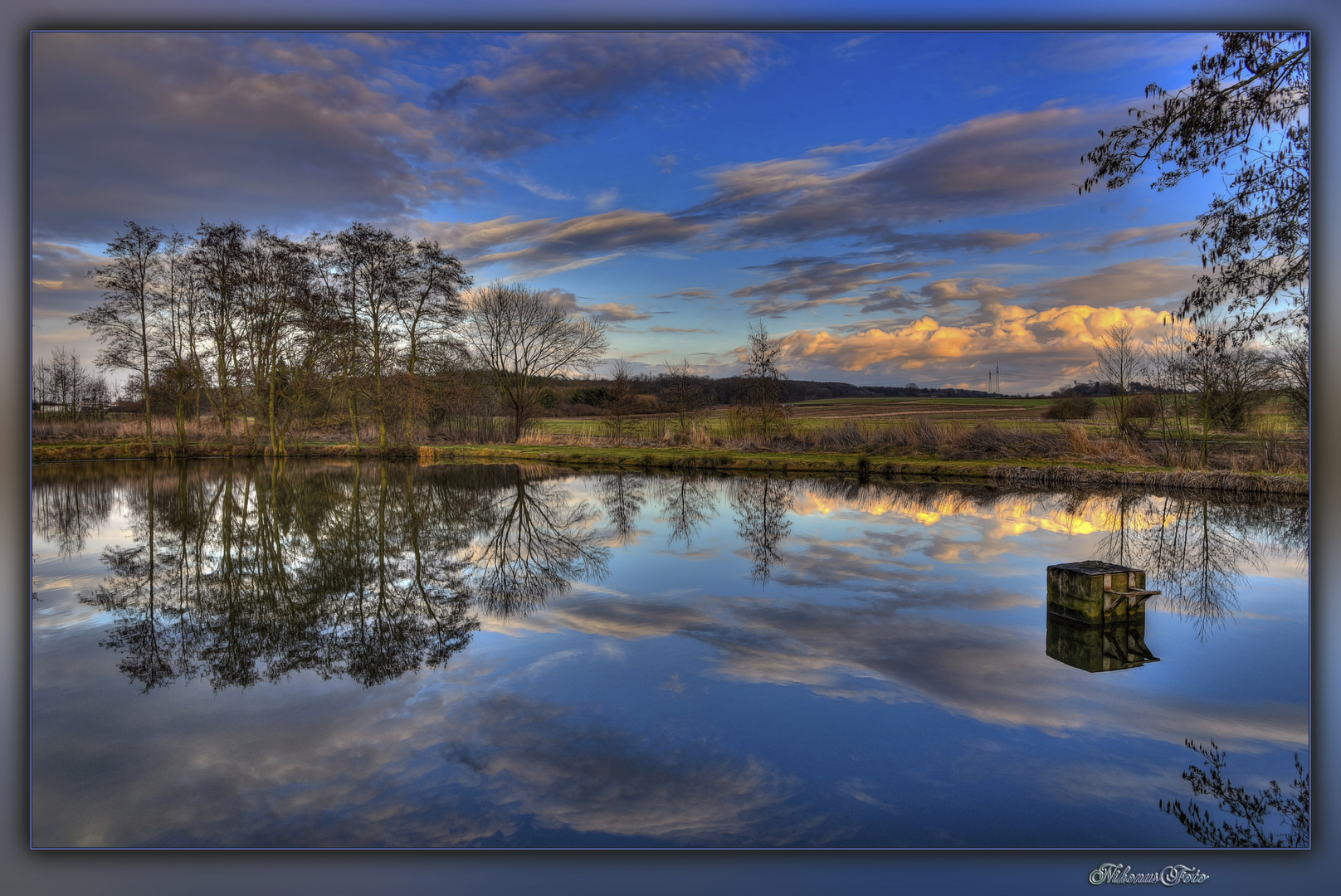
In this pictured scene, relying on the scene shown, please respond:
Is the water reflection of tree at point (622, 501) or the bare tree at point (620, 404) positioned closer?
the water reflection of tree at point (622, 501)

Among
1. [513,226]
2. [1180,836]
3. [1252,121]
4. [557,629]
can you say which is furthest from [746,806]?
[513,226]

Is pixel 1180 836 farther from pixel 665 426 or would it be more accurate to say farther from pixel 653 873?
pixel 665 426

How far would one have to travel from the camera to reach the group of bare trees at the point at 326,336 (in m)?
8.91

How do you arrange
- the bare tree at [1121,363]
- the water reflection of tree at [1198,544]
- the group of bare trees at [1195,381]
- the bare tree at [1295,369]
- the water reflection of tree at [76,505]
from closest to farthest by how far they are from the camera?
the bare tree at [1295,369]
the group of bare trees at [1195,381]
the water reflection of tree at [1198,544]
the water reflection of tree at [76,505]
the bare tree at [1121,363]

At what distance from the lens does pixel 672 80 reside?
4715mm

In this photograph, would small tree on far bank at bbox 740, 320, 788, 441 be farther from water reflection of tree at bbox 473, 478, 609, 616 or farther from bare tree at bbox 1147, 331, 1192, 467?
bare tree at bbox 1147, 331, 1192, 467

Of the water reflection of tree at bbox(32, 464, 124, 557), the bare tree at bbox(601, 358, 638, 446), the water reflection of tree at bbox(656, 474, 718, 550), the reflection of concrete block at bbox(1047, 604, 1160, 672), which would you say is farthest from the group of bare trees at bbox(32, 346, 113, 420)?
the bare tree at bbox(601, 358, 638, 446)

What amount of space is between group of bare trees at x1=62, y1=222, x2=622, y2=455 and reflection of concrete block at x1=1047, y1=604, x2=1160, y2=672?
902 centimetres

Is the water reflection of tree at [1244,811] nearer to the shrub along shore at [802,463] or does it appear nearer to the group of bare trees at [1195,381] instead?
the group of bare trees at [1195,381]

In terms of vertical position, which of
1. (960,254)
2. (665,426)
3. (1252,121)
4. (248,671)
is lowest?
(248,671)

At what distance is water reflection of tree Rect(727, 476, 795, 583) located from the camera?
23.7 ft

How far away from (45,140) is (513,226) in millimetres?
5538

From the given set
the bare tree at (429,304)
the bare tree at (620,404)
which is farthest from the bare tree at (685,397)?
the bare tree at (429,304)

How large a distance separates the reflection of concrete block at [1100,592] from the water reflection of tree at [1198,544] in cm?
65
